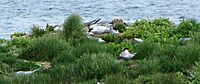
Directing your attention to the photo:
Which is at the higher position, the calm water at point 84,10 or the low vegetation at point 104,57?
the low vegetation at point 104,57

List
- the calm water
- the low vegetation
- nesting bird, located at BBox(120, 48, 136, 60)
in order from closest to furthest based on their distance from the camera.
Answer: the low vegetation, nesting bird, located at BBox(120, 48, 136, 60), the calm water

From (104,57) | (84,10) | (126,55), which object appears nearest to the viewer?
(104,57)

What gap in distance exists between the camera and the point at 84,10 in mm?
25172

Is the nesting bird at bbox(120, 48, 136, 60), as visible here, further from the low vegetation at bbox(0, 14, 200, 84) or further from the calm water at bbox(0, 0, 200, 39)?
the calm water at bbox(0, 0, 200, 39)

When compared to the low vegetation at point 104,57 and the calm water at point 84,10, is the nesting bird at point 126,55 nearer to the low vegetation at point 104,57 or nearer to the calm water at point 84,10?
A: the low vegetation at point 104,57

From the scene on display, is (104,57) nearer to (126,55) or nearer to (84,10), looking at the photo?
(126,55)

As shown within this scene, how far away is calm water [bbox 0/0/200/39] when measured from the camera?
2164 centimetres

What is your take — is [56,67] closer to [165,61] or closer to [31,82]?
[31,82]

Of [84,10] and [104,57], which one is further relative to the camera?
[84,10]

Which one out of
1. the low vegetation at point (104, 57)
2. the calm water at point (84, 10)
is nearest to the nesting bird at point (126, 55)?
the low vegetation at point (104, 57)

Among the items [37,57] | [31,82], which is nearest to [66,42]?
[37,57]

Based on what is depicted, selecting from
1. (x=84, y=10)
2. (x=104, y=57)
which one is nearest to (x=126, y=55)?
(x=104, y=57)

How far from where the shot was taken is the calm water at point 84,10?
21.6 metres

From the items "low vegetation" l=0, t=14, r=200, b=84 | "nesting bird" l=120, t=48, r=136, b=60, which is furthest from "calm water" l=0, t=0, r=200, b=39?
"nesting bird" l=120, t=48, r=136, b=60
